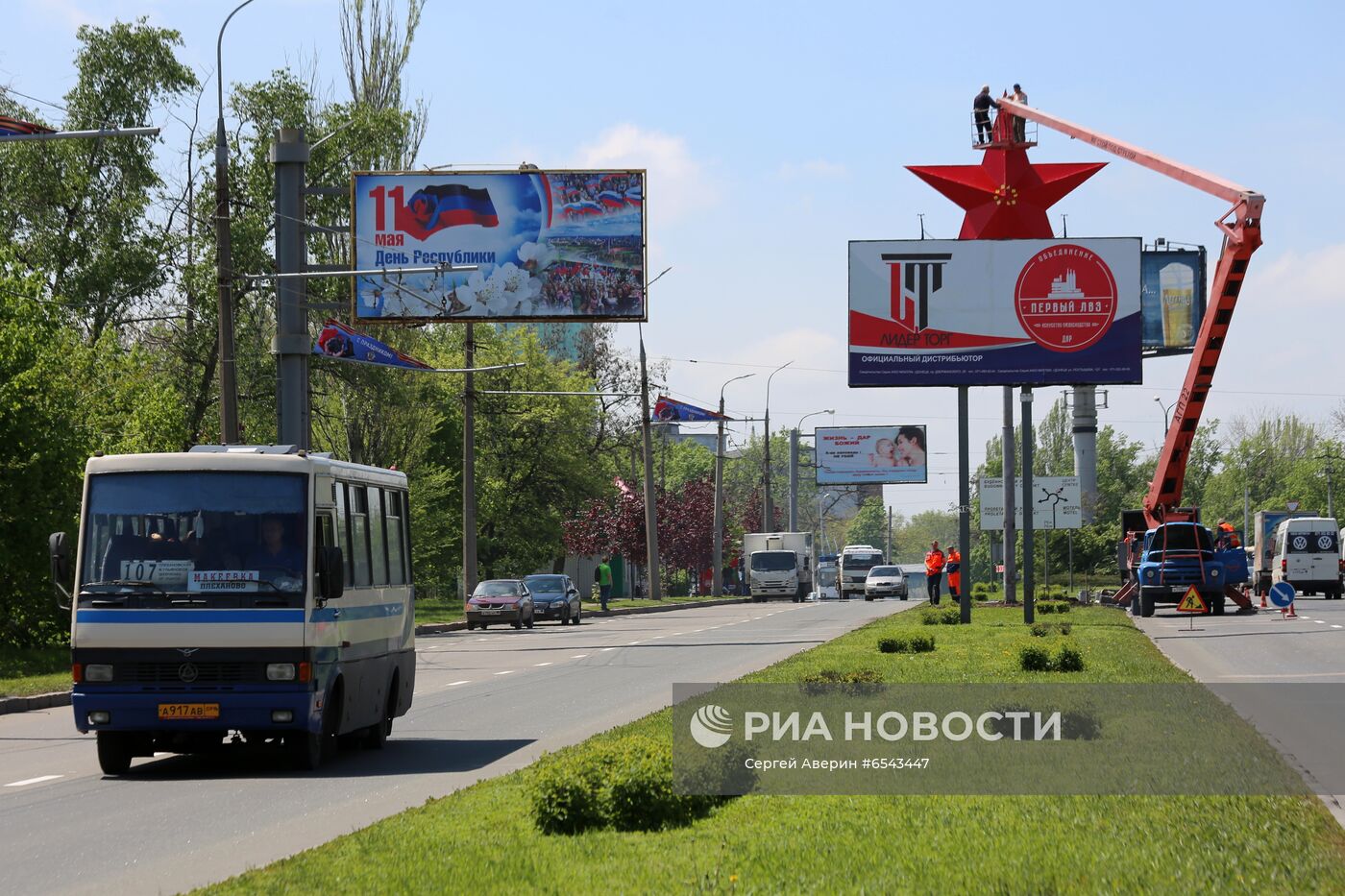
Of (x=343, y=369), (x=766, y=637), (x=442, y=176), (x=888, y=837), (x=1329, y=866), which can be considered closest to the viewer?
(x=1329, y=866)

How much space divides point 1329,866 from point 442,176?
33.8 meters

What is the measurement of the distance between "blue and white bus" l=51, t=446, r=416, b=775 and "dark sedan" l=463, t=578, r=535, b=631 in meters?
31.5

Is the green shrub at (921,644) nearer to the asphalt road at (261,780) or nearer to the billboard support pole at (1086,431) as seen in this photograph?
the asphalt road at (261,780)

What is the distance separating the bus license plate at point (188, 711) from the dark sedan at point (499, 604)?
32.6 metres

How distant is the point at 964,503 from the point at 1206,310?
8.26m

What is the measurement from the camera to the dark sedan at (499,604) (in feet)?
154

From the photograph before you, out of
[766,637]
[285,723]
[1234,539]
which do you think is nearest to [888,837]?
[285,723]

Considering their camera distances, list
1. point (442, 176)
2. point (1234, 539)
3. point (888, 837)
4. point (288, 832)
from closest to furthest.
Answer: point (888, 837) < point (288, 832) < point (442, 176) < point (1234, 539)

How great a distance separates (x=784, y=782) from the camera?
1144 centimetres

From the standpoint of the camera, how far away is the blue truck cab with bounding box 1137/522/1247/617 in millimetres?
43812

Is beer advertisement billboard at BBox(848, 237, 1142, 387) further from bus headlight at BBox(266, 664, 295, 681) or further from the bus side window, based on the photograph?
bus headlight at BBox(266, 664, 295, 681)

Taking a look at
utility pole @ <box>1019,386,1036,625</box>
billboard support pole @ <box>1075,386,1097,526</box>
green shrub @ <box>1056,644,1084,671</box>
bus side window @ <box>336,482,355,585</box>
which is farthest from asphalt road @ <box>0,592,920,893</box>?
billboard support pole @ <box>1075,386,1097,526</box>

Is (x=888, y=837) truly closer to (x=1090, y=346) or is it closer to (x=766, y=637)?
(x=766, y=637)

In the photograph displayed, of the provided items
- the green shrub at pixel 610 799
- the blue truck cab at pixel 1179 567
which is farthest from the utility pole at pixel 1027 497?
the green shrub at pixel 610 799
